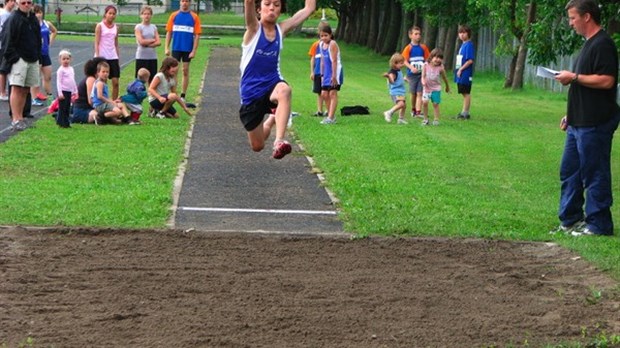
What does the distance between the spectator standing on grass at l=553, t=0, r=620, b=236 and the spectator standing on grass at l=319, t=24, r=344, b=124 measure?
10.8 metres

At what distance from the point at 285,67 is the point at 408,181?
33.9 meters

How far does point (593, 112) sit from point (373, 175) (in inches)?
166

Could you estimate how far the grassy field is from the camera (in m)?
11.1

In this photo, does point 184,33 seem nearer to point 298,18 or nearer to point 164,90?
point 164,90

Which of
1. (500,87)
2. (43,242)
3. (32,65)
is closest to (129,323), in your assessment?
(43,242)

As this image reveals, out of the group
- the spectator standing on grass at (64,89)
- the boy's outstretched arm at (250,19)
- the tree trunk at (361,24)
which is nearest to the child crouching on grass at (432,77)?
the spectator standing on grass at (64,89)

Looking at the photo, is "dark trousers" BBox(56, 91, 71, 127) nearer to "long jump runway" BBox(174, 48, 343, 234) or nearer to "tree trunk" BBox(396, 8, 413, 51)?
"long jump runway" BBox(174, 48, 343, 234)

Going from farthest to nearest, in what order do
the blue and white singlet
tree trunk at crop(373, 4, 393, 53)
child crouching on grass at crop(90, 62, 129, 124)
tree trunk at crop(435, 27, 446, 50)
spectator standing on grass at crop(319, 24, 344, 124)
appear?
tree trunk at crop(373, 4, 393, 53) → tree trunk at crop(435, 27, 446, 50) → spectator standing on grass at crop(319, 24, 344, 124) → child crouching on grass at crop(90, 62, 129, 124) → the blue and white singlet

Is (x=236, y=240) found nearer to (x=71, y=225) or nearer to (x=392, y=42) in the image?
(x=71, y=225)

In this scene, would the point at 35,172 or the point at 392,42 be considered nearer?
the point at 35,172

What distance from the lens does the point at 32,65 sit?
19.0m

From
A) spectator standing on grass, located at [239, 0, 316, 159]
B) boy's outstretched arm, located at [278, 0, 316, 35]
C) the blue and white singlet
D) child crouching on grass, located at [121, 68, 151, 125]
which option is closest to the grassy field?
child crouching on grass, located at [121, 68, 151, 125]

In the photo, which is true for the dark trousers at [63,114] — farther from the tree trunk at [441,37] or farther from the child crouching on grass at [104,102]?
the tree trunk at [441,37]

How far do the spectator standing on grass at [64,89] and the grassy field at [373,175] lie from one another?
28 cm
